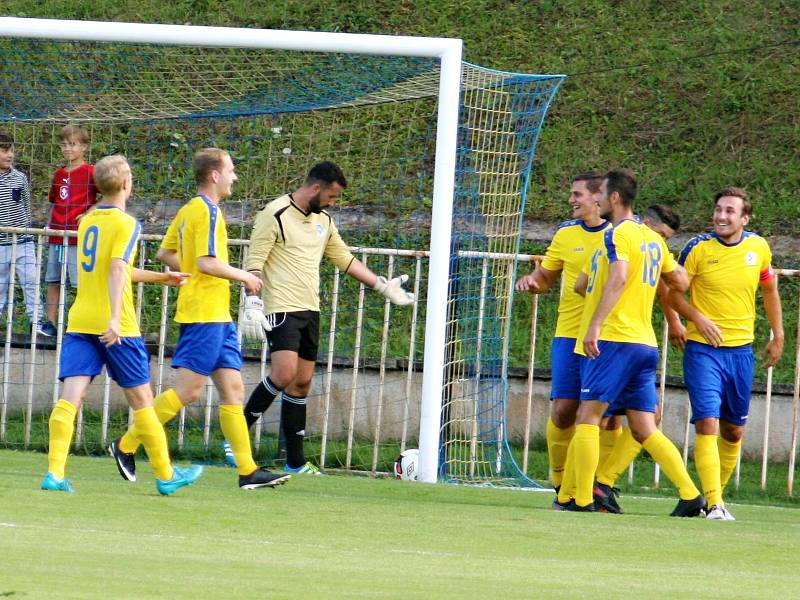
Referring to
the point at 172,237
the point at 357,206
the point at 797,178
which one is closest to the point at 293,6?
the point at 357,206

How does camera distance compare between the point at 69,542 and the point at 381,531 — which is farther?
the point at 381,531

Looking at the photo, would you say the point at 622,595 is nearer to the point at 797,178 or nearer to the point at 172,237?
the point at 172,237

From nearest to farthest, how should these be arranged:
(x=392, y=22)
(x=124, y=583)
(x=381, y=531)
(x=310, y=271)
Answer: (x=124, y=583), (x=381, y=531), (x=310, y=271), (x=392, y=22)

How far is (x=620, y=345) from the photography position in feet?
25.5

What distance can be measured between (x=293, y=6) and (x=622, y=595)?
47.5ft

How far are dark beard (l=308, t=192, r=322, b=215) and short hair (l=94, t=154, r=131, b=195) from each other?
211 cm

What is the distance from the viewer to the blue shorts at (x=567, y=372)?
836cm

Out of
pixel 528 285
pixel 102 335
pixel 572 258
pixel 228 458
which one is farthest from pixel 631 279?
pixel 228 458

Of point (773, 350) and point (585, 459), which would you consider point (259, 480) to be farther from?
point (773, 350)

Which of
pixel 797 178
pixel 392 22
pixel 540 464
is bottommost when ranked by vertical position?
pixel 540 464

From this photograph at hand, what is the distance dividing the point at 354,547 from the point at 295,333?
11.3 ft

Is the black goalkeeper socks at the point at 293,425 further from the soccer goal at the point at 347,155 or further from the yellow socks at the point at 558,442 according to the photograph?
the yellow socks at the point at 558,442

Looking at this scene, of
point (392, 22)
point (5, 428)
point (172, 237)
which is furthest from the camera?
point (392, 22)

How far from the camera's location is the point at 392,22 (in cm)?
1784
